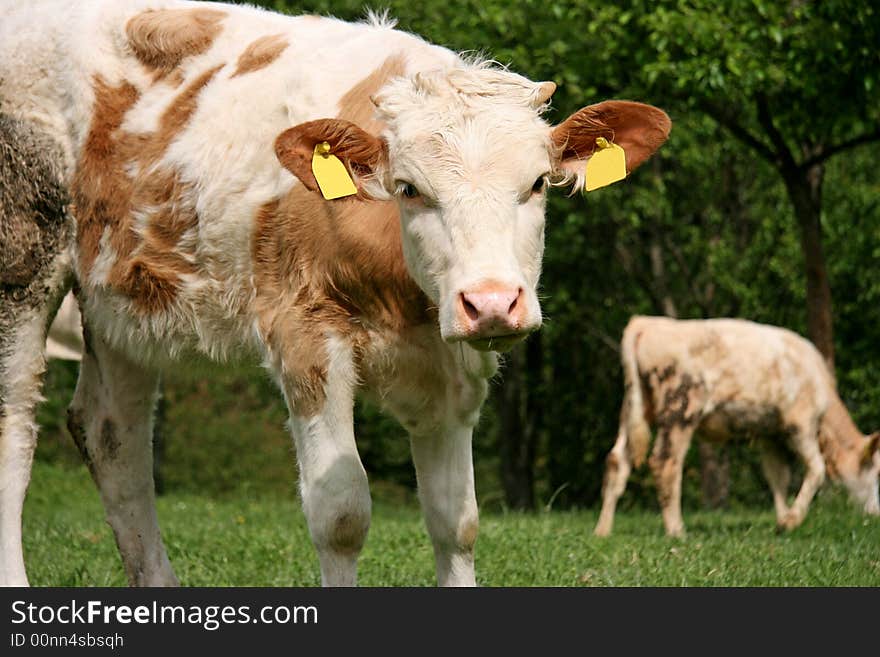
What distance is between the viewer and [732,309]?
882 inches

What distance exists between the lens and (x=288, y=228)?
532cm

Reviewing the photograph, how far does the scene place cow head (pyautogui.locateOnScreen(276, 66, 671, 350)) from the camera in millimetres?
4434

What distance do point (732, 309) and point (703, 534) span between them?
12853mm

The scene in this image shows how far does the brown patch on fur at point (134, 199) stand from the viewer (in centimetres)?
575

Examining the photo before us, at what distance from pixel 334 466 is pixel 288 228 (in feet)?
3.16

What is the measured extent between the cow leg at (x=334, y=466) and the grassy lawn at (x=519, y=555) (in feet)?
5.69

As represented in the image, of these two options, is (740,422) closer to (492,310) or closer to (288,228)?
(288,228)

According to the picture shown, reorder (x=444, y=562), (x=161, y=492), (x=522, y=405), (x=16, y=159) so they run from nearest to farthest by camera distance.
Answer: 1. (x=444, y=562)
2. (x=16, y=159)
3. (x=161, y=492)
4. (x=522, y=405)

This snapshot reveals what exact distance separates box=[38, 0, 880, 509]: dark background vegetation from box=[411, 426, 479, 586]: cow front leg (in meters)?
5.72

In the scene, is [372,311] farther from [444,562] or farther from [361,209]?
[444,562]

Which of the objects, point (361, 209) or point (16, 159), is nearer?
point (361, 209)

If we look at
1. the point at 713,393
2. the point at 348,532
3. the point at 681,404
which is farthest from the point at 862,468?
the point at 348,532
